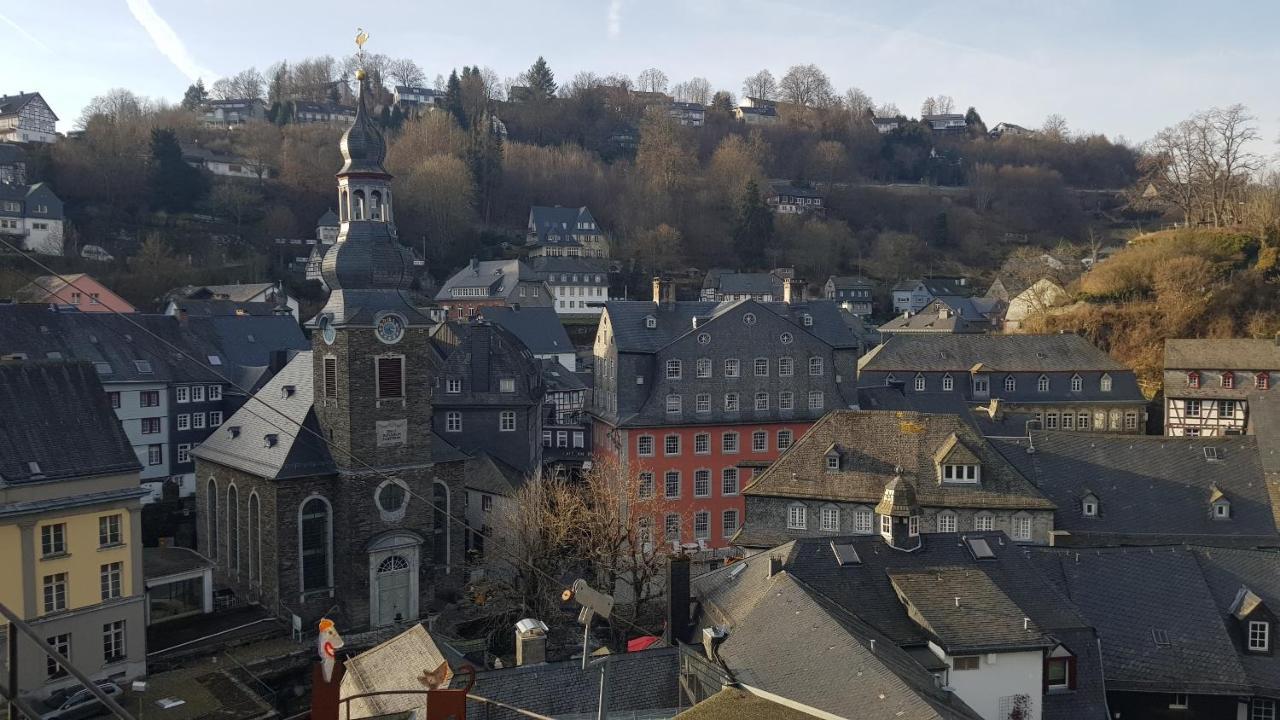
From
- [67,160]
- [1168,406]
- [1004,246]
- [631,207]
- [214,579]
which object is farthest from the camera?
[1004,246]

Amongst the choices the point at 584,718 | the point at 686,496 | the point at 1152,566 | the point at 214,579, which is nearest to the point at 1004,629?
the point at 1152,566

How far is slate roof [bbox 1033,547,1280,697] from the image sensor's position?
70.1 ft

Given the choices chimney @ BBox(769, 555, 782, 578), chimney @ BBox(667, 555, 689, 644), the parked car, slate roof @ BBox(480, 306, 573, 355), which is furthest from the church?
slate roof @ BBox(480, 306, 573, 355)

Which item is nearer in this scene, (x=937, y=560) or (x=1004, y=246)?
(x=937, y=560)

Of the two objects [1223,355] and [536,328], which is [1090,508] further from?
[536,328]

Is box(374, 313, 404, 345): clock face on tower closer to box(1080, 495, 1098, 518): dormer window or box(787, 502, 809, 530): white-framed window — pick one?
box(787, 502, 809, 530): white-framed window

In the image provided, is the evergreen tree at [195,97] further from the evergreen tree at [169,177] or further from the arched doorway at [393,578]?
the arched doorway at [393,578]

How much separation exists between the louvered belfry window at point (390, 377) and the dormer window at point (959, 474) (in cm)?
1712

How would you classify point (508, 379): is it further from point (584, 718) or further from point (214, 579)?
point (584, 718)

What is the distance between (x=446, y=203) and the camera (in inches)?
3593

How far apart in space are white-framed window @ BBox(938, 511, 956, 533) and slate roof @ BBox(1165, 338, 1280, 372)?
2713cm

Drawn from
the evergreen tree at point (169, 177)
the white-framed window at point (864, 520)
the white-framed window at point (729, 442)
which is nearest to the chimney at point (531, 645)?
the white-framed window at point (864, 520)

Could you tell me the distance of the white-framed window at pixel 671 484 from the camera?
131ft

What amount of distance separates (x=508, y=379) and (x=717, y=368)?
9368 millimetres
